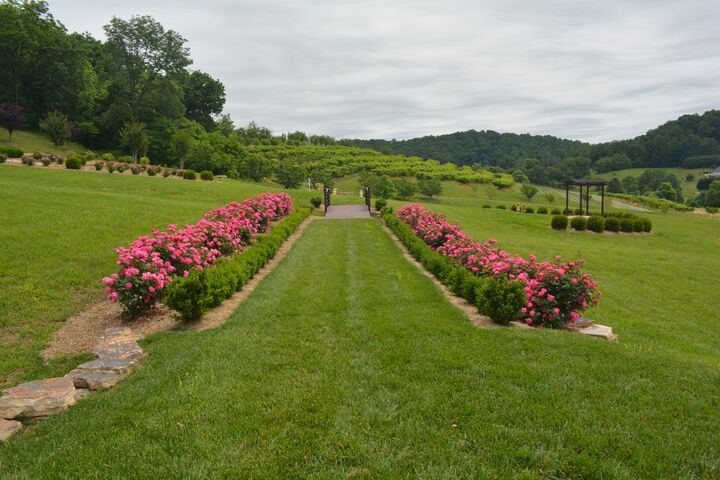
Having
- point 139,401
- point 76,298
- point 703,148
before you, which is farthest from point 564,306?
point 703,148

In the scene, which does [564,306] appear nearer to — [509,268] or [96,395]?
[509,268]

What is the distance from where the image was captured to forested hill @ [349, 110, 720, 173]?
98.5 metres

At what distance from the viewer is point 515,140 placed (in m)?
140

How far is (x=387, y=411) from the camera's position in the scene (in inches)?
143

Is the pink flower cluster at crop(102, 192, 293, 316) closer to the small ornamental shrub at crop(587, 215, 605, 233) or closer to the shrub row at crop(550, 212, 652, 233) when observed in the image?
the shrub row at crop(550, 212, 652, 233)

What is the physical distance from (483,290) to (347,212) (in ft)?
54.2

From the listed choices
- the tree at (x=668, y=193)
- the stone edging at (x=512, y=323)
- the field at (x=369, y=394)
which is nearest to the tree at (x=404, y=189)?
the field at (x=369, y=394)

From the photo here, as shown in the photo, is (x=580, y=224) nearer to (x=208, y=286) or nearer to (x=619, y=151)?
(x=208, y=286)

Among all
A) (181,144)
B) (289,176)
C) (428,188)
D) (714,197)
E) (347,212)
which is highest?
(181,144)

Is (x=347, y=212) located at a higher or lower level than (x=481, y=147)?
lower

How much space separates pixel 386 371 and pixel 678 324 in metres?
7.05

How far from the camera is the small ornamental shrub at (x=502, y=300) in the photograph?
624 cm

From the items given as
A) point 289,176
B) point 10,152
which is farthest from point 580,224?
point 10,152

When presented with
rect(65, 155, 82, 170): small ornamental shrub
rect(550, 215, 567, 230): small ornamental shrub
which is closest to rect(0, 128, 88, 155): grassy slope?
rect(65, 155, 82, 170): small ornamental shrub
